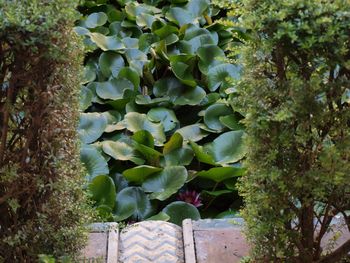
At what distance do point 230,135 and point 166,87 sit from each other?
833mm

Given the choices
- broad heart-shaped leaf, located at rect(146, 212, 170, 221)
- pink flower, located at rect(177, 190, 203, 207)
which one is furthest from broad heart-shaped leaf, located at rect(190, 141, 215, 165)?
broad heart-shaped leaf, located at rect(146, 212, 170, 221)

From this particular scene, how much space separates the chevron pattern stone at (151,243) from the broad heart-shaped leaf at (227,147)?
2.03 feet

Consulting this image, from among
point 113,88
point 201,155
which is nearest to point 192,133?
point 201,155

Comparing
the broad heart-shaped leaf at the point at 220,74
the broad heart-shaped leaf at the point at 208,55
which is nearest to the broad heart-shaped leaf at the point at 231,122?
the broad heart-shaped leaf at the point at 220,74

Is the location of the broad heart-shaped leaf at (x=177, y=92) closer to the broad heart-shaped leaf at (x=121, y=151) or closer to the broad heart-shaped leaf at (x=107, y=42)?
the broad heart-shaped leaf at (x=107, y=42)

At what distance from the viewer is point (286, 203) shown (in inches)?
77.7

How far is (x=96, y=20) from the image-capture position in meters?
4.75

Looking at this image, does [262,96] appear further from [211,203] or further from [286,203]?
[211,203]

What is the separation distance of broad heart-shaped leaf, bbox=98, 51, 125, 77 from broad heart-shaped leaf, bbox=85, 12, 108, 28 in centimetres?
49

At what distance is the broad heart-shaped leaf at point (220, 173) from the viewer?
3178 mm

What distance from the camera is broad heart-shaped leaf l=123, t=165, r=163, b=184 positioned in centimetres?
319

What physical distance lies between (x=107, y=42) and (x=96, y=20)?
0.43m

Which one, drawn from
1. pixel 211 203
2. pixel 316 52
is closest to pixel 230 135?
pixel 211 203

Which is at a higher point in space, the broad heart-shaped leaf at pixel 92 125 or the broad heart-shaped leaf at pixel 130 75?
the broad heart-shaped leaf at pixel 130 75
